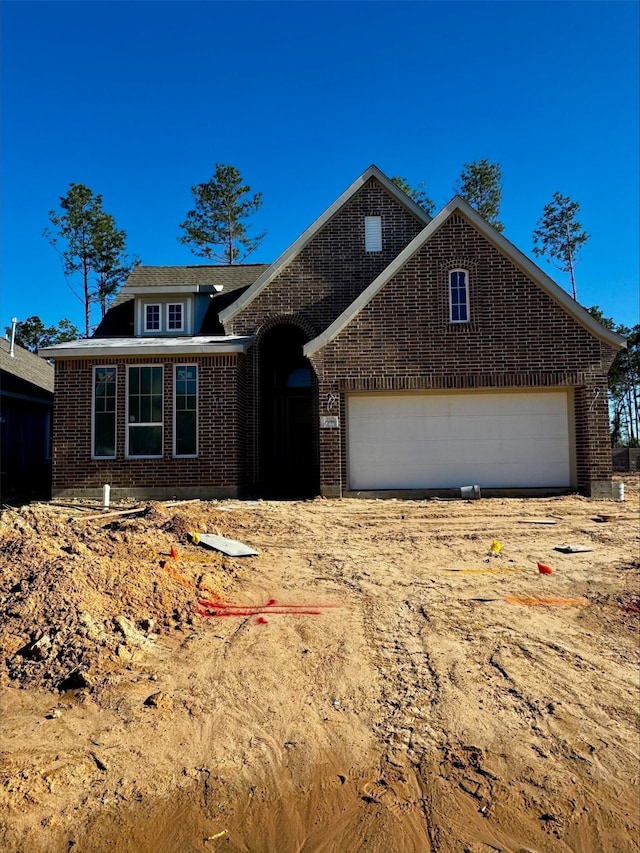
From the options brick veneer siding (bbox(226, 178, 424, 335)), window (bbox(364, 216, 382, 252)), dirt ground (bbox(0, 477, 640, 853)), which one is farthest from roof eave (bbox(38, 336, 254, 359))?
dirt ground (bbox(0, 477, 640, 853))

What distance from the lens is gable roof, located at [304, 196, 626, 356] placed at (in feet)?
46.5

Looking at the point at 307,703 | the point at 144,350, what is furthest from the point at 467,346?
the point at 307,703

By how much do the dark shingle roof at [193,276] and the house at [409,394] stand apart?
4500 millimetres

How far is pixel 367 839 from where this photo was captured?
2855 mm

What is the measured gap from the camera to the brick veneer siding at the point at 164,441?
14789mm

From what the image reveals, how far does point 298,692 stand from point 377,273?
47.1ft

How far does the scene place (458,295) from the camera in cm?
1453

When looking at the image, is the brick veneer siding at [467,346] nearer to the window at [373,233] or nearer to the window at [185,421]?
the window at [373,233]

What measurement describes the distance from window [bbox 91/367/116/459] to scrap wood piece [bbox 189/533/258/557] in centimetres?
747

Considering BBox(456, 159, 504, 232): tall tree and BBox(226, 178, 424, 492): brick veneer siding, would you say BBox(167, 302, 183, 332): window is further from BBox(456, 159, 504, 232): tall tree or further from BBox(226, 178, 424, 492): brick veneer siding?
BBox(456, 159, 504, 232): tall tree

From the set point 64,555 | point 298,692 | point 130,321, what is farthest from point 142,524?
point 130,321

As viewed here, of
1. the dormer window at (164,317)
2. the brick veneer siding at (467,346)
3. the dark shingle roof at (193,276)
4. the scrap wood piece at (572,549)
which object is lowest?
the scrap wood piece at (572,549)

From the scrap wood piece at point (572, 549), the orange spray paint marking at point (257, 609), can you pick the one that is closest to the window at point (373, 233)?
the scrap wood piece at point (572, 549)

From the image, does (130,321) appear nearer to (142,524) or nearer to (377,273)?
(377,273)
